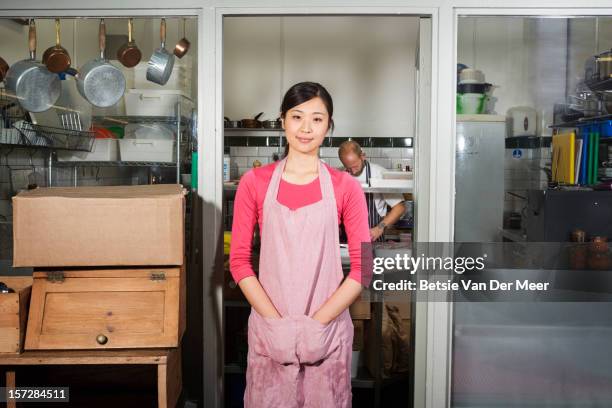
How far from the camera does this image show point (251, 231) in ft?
6.54

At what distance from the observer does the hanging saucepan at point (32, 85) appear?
2350mm

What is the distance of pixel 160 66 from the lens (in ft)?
7.77

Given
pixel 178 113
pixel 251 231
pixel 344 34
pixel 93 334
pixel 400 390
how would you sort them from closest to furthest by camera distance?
pixel 93 334
pixel 251 231
pixel 178 113
pixel 400 390
pixel 344 34

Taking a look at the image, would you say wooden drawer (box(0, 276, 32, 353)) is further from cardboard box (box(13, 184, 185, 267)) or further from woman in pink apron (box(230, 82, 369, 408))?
woman in pink apron (box(230, 82, 369, 408))

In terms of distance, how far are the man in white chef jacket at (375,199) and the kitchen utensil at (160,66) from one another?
44.6 inches

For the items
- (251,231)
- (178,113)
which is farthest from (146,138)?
(251,231)

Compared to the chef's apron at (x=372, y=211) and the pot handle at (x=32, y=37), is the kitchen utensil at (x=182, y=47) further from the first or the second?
the chef's apron at (x=372, y=211)

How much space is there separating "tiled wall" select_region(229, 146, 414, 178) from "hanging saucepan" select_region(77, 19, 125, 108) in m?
2.58

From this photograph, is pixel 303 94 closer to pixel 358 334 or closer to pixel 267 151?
pixel 358 334

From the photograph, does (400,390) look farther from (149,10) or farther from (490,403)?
(149,10)

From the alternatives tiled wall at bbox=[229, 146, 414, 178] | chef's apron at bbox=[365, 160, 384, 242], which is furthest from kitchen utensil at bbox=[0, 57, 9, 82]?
tiled wall at bbox=[229, 146, 414, 178]

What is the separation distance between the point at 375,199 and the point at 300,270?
134 centimetres

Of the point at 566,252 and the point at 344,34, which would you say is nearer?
the point at 566,252

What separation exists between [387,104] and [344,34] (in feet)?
2.37
